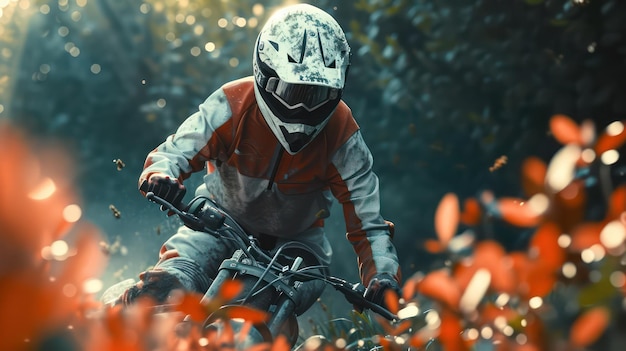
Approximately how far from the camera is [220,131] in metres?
4.00

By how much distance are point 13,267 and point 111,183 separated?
11028 millimetres

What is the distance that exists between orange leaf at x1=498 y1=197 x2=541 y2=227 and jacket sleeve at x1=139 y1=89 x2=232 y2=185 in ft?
8.95

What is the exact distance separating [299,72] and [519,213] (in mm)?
2616

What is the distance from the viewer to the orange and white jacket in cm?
397

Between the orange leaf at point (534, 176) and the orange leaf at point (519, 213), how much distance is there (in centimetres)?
3

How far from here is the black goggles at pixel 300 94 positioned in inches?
147

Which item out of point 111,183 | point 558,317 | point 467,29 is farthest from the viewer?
point 111,183

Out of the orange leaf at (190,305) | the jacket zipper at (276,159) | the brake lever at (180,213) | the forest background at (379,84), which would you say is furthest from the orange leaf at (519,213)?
the forest background at (379,84)

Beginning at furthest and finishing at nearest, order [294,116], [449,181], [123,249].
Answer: [449,181] < [123,249] < [294,116]

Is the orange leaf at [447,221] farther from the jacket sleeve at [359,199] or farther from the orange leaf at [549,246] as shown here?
the jacket sleeve at [359,199]

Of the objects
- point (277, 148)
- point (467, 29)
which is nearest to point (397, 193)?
point (467, 29)

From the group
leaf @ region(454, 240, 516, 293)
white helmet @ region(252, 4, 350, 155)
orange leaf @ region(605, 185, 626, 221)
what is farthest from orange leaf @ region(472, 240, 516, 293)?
white helmet @ region(252, 4, 350, 155)

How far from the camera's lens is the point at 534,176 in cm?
120

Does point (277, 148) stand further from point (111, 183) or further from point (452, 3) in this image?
point (111, 183)
